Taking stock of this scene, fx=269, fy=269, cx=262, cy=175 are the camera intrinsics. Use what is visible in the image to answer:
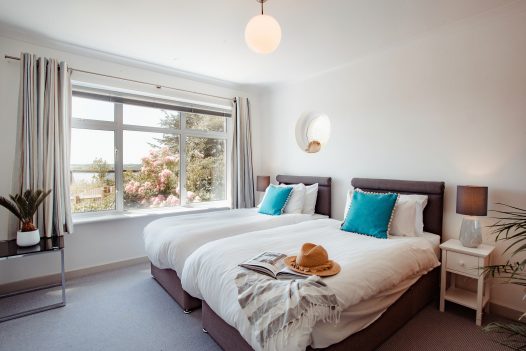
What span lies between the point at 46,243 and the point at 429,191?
3.69m

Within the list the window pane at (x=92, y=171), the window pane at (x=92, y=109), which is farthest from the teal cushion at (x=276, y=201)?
the window pane at (x=92, y=109)

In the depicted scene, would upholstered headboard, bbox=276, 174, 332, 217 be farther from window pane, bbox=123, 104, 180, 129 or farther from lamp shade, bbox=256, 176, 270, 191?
window pane, bbox=123, 104, 180, 129

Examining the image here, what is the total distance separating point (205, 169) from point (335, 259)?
301 centimetres

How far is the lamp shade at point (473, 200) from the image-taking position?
2.15m

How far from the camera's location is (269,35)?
183 centimetres

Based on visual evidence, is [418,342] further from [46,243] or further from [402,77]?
[46,243]

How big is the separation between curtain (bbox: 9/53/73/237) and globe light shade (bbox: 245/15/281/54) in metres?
2.28

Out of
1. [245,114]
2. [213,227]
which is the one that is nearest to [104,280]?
[213,227]

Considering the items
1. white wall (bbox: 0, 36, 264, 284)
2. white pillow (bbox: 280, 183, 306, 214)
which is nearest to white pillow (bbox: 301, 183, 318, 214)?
white pillow (bbox: 280, 183, 306, 214)

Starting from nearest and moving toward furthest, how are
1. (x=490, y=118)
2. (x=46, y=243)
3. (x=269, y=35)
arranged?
(x=269, y=35)
(x=490, y=118)
(x=46, y=243)

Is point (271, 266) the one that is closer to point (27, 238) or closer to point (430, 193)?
point (430, 193)

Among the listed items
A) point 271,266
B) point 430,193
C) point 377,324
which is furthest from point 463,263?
point 271,266

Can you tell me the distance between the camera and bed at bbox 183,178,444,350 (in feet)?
5.00

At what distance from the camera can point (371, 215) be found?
2547 mm
